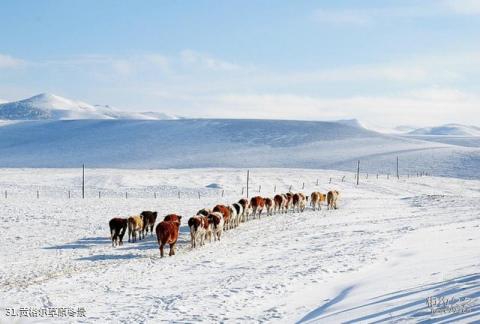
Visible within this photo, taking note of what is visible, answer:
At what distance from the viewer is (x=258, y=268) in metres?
13.6

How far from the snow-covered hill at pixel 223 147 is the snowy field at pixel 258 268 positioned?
153 feet

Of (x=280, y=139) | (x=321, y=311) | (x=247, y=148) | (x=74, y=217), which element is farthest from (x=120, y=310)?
(x=280, y=139)

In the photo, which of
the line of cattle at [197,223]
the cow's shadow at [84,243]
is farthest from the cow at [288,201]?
the cow's shadow at [84,243]

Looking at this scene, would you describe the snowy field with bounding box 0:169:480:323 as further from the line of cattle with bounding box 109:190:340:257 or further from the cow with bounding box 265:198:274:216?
the cow with bounding box 265:198:274:216

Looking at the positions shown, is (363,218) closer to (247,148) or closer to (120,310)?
(120,310)

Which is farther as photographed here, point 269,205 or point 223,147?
point 223,147

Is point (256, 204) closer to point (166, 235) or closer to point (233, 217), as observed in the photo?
point (233, 217)

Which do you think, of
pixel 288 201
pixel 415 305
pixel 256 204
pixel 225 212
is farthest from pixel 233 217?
pixel 415 305

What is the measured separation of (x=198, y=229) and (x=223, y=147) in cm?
7676

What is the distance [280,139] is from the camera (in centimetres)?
10050

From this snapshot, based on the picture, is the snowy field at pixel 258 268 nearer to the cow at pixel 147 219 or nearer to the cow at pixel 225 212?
the cow at pixel 225 212

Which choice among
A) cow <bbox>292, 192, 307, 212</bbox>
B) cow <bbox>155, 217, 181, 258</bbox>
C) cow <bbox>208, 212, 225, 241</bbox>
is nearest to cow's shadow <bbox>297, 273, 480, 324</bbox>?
cow <bbox>155, 217, 181, 258</bbox>

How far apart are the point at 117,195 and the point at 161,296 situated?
2988 centimetres

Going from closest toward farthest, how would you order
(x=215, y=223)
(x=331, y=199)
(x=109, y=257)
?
(x=109, y=257) < (x=215, y=223) < (x=331, y=199)
